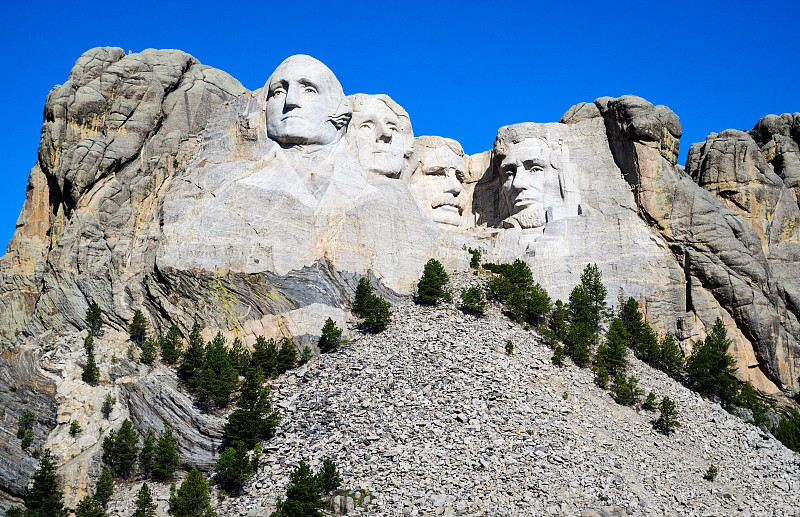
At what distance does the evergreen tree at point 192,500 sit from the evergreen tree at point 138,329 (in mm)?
9160

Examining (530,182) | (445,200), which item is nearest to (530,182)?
(530,182)

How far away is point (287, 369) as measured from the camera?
158ft

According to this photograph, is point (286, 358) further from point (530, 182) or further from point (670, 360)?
point (530, 182)

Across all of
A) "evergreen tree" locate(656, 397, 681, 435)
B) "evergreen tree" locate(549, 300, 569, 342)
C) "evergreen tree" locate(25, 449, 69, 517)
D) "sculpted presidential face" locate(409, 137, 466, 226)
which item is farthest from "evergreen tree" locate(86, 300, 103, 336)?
"evergreen tree" locate(656, 397, 681, 435)

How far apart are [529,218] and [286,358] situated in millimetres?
15899

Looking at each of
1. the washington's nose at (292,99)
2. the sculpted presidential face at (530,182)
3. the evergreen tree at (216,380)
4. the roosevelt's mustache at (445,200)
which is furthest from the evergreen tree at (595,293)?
the evergreen tree at (216,380)

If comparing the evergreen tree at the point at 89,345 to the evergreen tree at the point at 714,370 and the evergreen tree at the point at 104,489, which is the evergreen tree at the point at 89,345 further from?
the evergreen tree at the point at 714,370

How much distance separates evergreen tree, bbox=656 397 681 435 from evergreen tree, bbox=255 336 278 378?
1513cm

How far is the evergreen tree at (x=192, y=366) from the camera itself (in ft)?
152

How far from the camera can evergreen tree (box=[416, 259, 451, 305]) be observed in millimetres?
51781

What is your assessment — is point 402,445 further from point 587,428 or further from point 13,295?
point 13,295

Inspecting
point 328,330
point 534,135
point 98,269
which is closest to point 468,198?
point 534,135

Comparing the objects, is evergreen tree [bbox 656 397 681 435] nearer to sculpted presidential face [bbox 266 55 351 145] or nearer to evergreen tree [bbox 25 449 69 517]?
sculpted presidential face [bbox 266 55 351 145]

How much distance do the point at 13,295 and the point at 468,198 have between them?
75.1 feet
